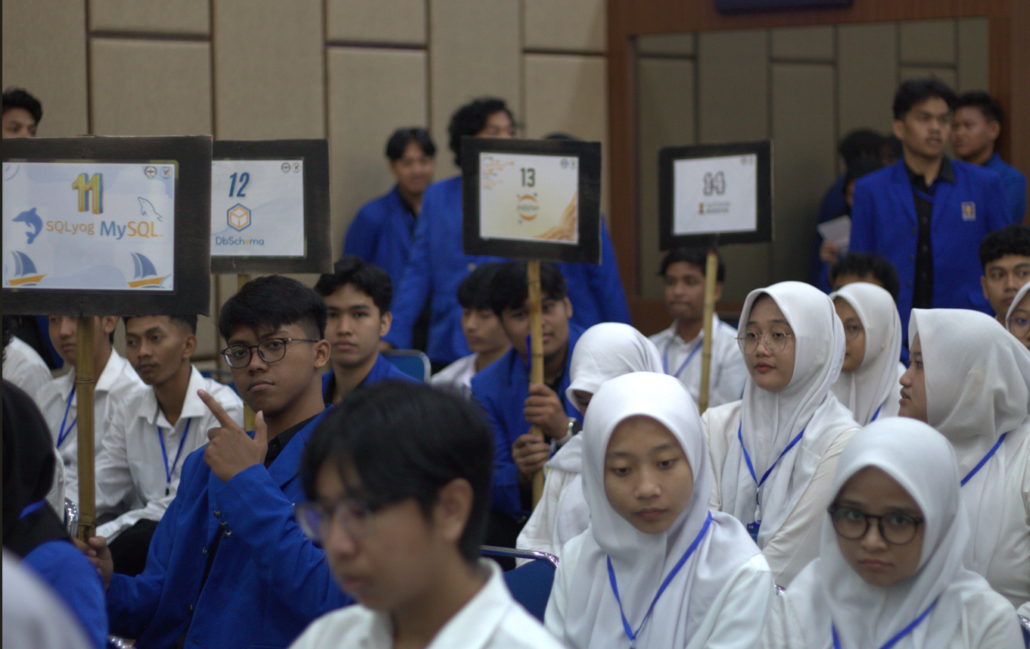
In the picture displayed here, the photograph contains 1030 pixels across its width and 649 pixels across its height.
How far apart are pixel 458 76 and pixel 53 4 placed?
2318 mm

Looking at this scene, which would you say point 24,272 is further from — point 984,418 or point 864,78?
point 864,78

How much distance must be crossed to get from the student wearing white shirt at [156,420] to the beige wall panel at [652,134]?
3.64m

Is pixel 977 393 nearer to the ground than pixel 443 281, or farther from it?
nearer to the ground

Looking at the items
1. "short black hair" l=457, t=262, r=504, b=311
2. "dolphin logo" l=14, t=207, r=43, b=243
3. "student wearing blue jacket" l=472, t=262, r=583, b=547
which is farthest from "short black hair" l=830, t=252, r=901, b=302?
"dolphin logo" l=14, t=207, r=43, b=243

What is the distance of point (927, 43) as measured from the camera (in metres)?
8.24

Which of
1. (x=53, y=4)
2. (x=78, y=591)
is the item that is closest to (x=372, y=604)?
(x=78, y=591)

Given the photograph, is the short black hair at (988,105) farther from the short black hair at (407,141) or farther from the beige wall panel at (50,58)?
the beige wall panel at (50,58)

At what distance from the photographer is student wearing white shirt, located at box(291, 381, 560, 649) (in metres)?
1.21

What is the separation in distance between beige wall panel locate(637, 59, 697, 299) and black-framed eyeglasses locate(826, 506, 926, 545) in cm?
486

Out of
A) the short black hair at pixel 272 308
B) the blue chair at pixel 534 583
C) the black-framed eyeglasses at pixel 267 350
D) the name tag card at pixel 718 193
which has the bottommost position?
the blue chair at pixel 534 583

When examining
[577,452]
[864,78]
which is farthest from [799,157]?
[577,452]

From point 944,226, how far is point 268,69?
139 inches

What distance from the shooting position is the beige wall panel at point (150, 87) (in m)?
5.00

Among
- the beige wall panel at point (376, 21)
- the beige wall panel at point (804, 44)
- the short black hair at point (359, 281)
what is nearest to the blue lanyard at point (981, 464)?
the short black hair at point (359, 281)
